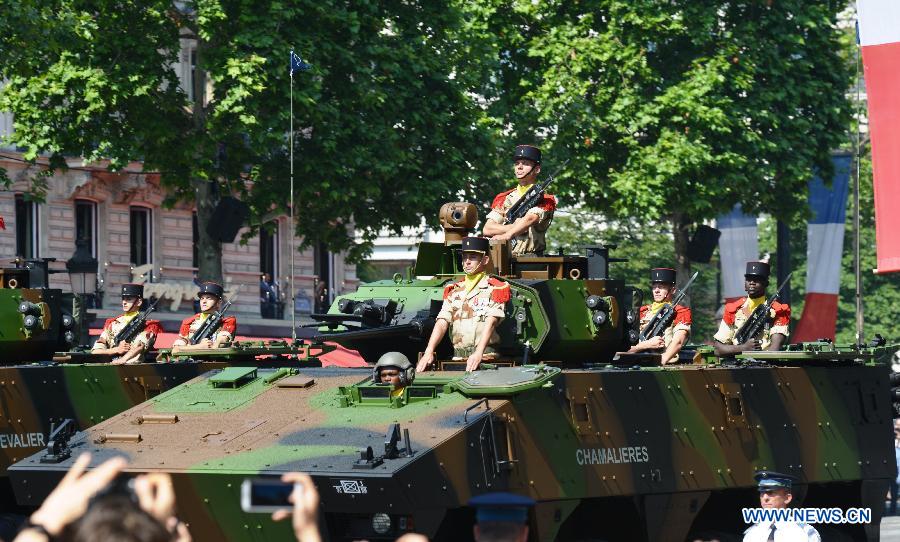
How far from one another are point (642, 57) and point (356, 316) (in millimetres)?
23549

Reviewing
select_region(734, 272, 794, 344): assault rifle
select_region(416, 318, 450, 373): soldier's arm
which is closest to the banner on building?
select_region(734, 272, 794, 344): assault rifle

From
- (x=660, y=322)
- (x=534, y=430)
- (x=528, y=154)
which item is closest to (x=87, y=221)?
(x=660, y=322)

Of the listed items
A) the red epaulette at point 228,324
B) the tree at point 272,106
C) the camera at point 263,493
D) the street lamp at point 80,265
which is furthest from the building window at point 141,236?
the camera at point 263,493

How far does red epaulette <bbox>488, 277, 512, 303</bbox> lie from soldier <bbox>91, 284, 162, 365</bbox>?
5151mm

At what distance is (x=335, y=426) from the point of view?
1365cm

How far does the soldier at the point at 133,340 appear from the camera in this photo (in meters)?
19.7

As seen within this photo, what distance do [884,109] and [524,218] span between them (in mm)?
5727

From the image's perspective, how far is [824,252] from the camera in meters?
42.6

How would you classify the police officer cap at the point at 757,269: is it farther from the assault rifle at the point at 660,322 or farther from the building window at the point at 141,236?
the building window at the point at 141,236

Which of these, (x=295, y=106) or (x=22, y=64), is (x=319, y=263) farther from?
(x=22, y=64)

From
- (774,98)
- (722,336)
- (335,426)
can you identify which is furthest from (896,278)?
(335,426)

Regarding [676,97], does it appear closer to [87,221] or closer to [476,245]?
[87,221]

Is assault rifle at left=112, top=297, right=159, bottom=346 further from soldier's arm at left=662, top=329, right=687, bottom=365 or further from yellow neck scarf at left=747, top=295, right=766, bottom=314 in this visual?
yellow neck scarf at left=747, top=295, right=766, bottom=314

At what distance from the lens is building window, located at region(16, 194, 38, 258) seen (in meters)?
42.3
